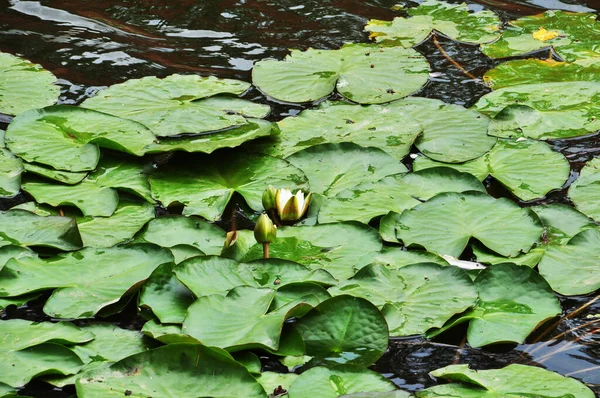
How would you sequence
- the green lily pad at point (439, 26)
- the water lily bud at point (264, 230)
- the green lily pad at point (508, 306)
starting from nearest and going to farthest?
1. the green lily pad at point (508, 306)
2. the water lily bud at point (264, 230)
3. the green lily pad at point (439, 26)

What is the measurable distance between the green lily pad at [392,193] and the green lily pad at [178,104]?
53 centimetres

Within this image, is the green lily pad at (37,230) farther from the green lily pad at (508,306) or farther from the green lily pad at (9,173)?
the green lily pad at (508,306)

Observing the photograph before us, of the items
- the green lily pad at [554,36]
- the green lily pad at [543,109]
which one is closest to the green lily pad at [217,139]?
the green lily pad at [543,109]

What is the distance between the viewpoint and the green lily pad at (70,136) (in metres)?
2.40

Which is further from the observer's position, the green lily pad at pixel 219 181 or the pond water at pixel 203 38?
the pond water at pixel 203 38

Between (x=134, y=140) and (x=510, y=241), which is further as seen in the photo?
(x=134, y=140)

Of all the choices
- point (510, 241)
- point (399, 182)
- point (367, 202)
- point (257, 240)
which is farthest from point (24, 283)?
point (510, 241)

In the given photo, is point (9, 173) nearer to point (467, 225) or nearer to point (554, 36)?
point (467, 225)

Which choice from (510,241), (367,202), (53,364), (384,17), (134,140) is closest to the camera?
(53,364)

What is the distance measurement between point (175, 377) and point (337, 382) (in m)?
0.33

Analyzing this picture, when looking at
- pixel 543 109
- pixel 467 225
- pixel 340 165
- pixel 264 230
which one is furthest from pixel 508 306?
pixel 543 109

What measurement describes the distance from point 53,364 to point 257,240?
0.56 meters

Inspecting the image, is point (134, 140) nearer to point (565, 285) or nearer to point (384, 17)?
point (565, 285)

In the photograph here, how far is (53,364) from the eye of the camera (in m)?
1.64
